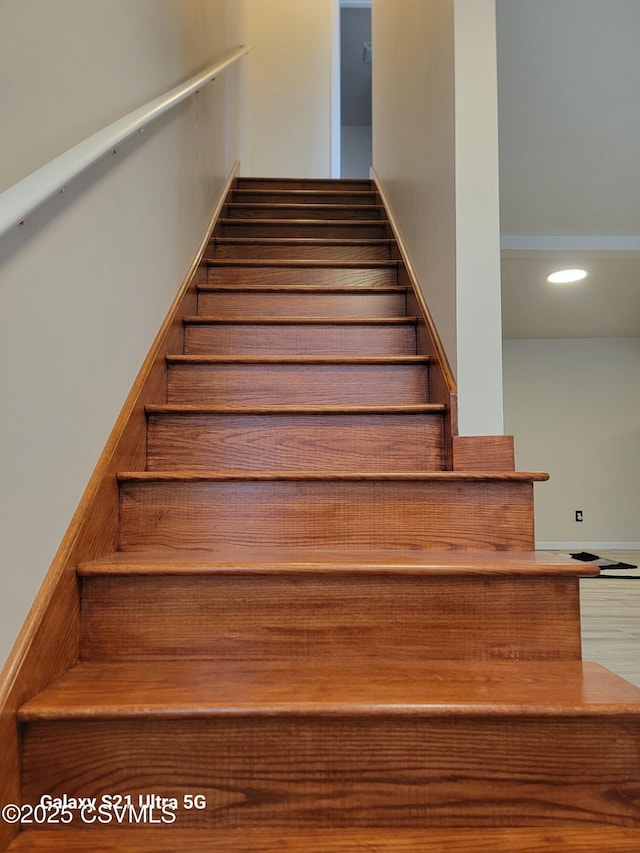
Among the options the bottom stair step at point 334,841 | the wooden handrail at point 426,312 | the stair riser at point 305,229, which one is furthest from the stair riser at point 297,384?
the stair riser at point 305,229

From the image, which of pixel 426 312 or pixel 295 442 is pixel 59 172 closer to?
pixel 295 442

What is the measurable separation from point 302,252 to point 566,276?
2.20 meters

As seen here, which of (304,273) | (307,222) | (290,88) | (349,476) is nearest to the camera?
(349,476)

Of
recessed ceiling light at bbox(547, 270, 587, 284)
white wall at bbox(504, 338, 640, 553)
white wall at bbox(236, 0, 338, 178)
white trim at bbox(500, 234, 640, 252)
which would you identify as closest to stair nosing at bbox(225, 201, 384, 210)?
→ white trim at bbox(500, 234, 640, 252)

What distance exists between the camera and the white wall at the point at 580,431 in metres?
4.99

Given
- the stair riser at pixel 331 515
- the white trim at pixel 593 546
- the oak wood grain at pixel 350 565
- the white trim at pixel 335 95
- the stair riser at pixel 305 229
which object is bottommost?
the white trim at pixel 593 546

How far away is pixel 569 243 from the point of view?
3645 mm

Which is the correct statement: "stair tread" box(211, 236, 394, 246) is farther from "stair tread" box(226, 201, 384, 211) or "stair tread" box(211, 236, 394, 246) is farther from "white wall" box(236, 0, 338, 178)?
"white wall" box(236, 0, 338, 178)

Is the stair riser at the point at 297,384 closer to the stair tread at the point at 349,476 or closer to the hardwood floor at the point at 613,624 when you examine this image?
the stair tread at the point at 349,476

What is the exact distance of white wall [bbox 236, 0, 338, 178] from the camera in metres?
4.85

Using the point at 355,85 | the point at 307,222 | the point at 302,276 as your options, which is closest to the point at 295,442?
the point at 302,276

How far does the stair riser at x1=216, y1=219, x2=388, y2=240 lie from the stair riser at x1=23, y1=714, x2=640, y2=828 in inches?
98.1

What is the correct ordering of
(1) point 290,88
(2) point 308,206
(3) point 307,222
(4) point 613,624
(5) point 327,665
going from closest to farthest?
(5) point 327,665 < (4) point 613,624 < (3) point 307,222 < (2) point 308,206 < (1) point 290,88

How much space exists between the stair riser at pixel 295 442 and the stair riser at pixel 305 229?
1.65 metres
